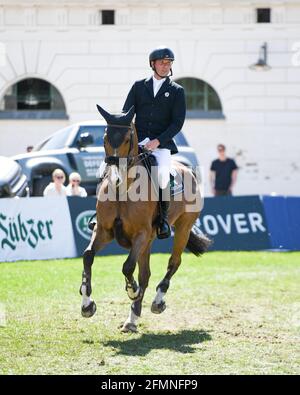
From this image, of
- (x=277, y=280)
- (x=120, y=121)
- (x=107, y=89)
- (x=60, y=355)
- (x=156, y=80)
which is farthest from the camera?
(x=107, y=89)

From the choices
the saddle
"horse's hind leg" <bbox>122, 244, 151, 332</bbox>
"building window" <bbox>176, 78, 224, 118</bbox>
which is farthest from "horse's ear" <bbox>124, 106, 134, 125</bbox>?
"building window" <bbox>176, 78, 224, 118</bbox>

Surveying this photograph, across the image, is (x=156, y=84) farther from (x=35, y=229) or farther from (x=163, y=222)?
(x=35, y=229)

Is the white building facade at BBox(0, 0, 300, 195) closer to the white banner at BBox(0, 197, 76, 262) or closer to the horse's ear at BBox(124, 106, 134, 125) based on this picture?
the white banner at BBox(0, 197, 76, 262)

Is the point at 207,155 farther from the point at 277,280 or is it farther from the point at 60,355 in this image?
the point at 60,355

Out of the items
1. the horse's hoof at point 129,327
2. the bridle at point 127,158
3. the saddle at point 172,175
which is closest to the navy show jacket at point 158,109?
the saddle at point 172,175

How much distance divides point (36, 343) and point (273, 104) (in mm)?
22747

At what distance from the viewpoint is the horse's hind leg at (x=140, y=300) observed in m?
9.87

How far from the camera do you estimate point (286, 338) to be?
944 cm

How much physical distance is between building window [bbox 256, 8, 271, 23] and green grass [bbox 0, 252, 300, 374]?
15.4 metres

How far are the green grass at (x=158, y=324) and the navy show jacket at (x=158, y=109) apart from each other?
7.34 ft

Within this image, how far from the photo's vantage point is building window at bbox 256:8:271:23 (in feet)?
98.4

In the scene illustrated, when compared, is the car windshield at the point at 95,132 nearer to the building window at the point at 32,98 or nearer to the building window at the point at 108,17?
the building window at the point at 32,98

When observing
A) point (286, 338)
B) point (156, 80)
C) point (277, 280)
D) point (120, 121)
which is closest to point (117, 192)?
point (120, 121)

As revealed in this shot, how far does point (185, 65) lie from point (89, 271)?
2125 cm
